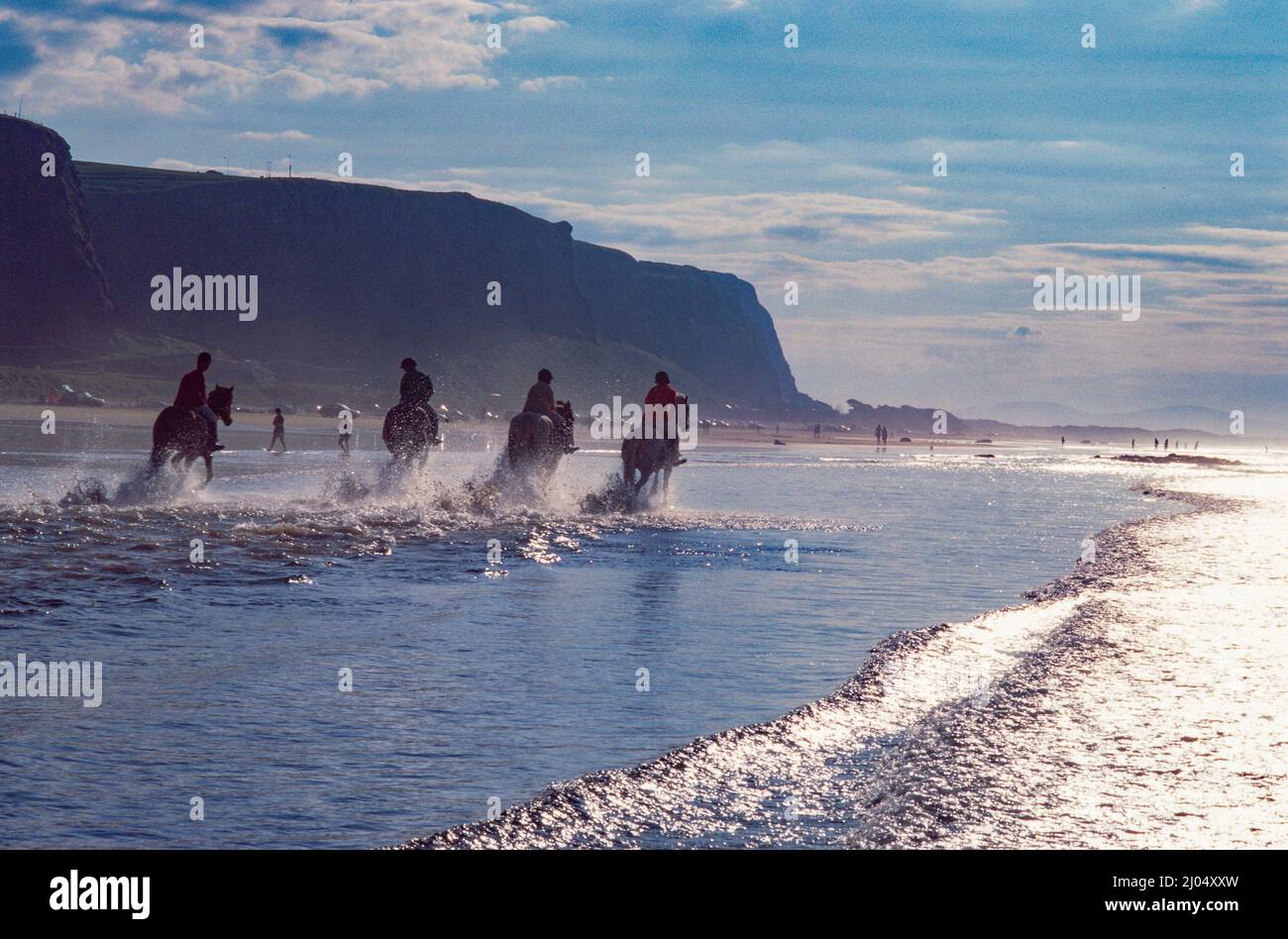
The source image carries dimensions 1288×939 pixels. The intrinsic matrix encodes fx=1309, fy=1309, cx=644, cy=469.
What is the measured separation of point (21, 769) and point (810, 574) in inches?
411

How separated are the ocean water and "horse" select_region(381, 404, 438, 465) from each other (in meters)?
4.71

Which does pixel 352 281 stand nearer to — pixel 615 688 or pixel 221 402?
pixel 221 402

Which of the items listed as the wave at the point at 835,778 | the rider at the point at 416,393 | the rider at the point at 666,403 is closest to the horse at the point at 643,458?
the rider at the point at 666,403

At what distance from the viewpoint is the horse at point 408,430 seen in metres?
23.9

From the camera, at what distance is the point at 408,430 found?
23.8 m

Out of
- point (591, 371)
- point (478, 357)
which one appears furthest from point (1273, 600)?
point (591, 371)

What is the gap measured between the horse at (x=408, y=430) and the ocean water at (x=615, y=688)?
4.71 metres

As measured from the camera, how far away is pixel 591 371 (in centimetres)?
18775

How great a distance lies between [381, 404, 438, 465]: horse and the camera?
23859mm

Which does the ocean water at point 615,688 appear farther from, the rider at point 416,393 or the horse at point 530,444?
the rider at point 416,393

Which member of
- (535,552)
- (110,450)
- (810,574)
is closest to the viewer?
(810,574)

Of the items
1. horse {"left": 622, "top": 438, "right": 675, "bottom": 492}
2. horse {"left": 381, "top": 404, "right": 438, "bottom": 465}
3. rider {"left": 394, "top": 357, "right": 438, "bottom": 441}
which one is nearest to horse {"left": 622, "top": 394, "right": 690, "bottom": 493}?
horse {"left": 622, "top": 438, "right": 675, "bottom": 492}

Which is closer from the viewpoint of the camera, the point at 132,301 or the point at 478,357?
the point at 132,301

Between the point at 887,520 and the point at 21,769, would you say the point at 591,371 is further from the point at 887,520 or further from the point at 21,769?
the point at 21,769
